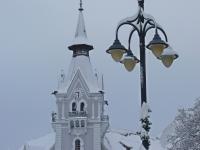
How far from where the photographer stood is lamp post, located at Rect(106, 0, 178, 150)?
1100cm

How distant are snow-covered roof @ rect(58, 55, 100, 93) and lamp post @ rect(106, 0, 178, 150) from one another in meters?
50.0

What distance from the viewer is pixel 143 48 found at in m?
11.1

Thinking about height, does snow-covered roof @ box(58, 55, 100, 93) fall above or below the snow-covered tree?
above

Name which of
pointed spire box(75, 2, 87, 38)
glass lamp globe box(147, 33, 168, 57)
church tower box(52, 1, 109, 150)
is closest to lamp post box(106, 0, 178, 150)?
glass lamp globe box(147, 33, 168, 57)

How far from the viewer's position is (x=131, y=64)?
11.3 m

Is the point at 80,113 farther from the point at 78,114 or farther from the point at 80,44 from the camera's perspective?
the point at 80,44

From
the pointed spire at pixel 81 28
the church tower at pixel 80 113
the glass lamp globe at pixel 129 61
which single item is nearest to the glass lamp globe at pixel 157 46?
the glass lamp globe at pixel 129 61

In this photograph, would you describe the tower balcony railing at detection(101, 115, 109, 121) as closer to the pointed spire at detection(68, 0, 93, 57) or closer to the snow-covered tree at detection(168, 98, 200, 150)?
the pointed spire at detection(68, 0, 93, 57)

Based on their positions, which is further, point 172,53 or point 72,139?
point 72,139

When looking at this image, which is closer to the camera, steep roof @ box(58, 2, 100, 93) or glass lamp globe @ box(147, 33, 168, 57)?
glass lamp globe @ box(147, 33, 168, 57)

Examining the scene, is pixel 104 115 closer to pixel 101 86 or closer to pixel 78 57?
pixel 101 86

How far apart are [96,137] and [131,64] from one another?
165 ft

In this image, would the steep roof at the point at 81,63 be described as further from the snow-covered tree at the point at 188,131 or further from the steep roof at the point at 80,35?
the snow-covered tree at the point at 188,131

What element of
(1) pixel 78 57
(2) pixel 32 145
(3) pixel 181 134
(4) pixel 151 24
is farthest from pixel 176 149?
(2) pixel 32 145
